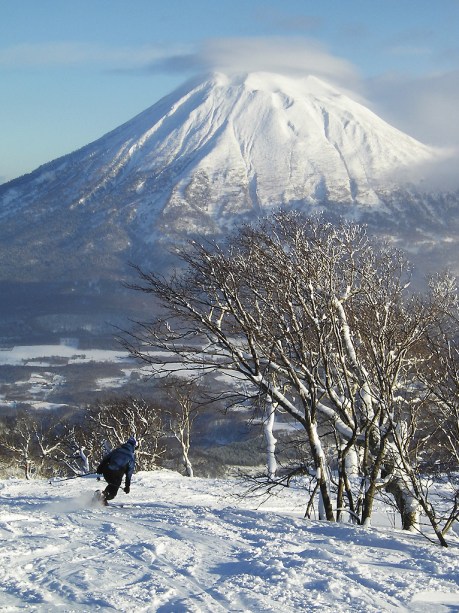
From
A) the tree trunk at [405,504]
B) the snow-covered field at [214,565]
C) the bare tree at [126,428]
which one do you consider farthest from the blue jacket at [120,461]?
the bare tree at [126,428]

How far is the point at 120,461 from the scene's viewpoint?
34.9ft

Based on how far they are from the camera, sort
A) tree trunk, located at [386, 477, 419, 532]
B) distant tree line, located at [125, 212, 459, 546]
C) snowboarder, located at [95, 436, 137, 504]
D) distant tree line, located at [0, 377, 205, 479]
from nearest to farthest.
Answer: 1. distant tree line, located at [125, 212, 459, 546]
2. tree trunk, located at [386, 477, 419, 532]
3. snowboarder, located at [95, 436, 137, 504]
4. distant tree line, located at [0, 377, 205, 479]

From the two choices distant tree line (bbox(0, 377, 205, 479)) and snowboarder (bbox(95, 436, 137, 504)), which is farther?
distant tree line (bbox(0, 377, 205, 479))

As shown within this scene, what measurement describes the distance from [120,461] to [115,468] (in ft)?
0.56

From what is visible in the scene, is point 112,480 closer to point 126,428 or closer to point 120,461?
point 120,461

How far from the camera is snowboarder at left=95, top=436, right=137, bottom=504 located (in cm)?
1043

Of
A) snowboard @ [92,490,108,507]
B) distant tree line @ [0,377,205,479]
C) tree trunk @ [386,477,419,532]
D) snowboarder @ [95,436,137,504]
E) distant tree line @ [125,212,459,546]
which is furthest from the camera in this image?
distant tree line @ [0,377,205,479]

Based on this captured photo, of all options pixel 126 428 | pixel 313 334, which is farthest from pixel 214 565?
pixel 126 428

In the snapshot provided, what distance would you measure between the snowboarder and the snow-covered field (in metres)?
1.27

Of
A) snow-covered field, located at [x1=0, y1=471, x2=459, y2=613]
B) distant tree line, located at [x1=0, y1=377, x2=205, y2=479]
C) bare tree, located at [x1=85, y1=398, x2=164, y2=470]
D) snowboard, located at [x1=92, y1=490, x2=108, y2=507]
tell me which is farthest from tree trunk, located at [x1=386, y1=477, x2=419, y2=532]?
bare tree, located at [x1=85, y1=398, x2=164, y2=470]

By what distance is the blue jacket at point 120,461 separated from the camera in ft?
34.5

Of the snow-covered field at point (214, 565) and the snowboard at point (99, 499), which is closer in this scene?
the snow-covered field at point (214, 565)

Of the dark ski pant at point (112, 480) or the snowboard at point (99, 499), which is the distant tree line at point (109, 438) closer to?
the dark ski pant at point (112, 480)

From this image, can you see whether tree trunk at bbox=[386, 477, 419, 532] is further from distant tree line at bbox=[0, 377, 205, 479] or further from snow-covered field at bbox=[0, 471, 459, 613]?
distant tree line at bbox=[0, 377, 205, 479]
